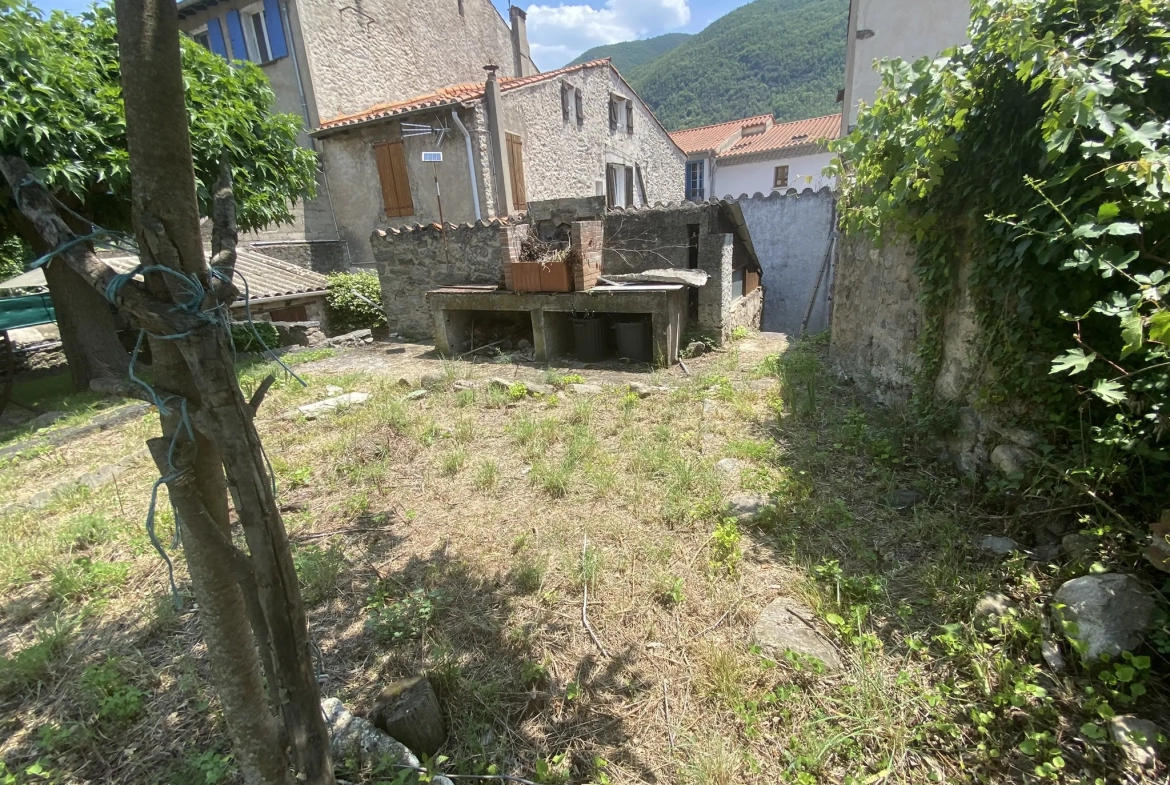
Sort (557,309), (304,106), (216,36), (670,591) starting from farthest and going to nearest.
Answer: (216,36) → (304,106) → (557,309) → (670,591)

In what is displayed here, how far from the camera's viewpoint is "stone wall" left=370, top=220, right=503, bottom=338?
838cm

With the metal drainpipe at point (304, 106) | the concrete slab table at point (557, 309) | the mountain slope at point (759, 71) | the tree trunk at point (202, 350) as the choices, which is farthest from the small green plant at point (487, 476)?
the mountain slope at point (759, 71)

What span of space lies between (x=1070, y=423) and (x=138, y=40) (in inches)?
143

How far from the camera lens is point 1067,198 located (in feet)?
7.21

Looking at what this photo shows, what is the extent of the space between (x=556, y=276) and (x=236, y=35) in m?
12.0

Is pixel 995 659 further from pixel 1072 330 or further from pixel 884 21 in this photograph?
pixel 884 21

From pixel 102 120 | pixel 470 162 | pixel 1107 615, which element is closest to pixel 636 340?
pixel 1107 615

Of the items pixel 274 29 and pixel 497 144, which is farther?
pixel 274 29

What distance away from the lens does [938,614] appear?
2.24 meters

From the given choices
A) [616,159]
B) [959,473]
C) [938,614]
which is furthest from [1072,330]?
[616,159]

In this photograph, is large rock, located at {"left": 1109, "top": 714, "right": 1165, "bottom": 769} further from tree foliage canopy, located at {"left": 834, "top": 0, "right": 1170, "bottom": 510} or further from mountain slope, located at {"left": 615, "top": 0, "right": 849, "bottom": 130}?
mountain slope, located at {"left": 615, "top": 0, "right": 849, "bottom": 130}

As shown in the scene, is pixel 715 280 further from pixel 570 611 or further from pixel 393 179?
pixel 393 179

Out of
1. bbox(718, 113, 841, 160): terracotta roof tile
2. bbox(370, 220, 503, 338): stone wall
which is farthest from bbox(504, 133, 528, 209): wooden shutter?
bbox(718, 113, 841, 160): terracotta roof tile

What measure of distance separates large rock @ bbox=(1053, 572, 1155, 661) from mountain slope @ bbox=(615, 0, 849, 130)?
39.1 metres
